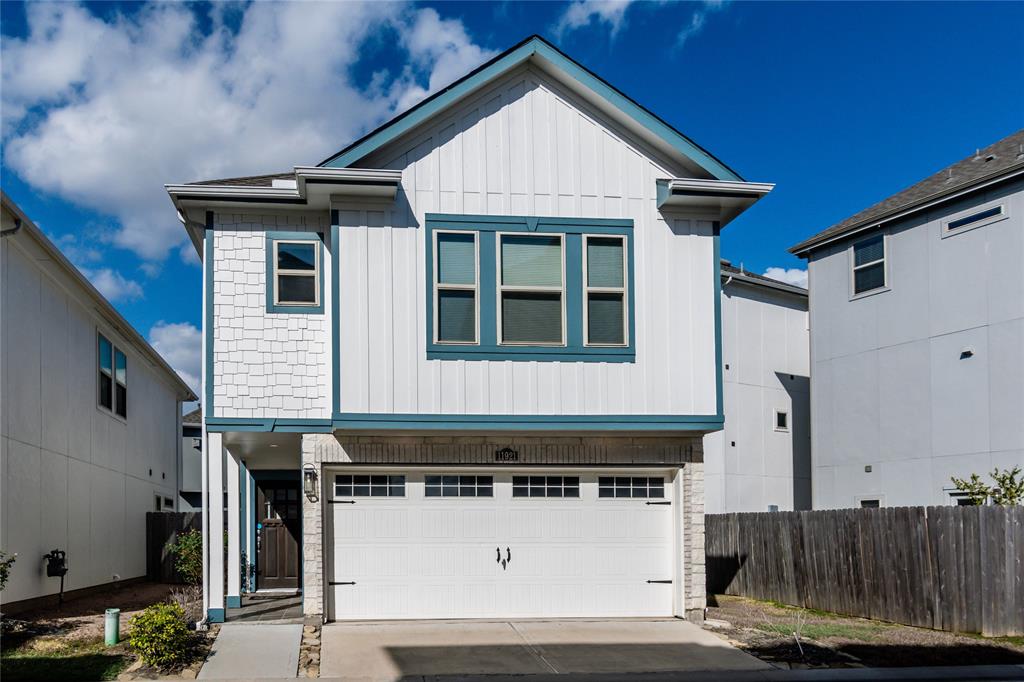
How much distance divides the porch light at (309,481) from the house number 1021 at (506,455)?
256 centimetres

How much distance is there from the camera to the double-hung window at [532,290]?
13.9m

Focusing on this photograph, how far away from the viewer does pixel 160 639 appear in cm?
1086

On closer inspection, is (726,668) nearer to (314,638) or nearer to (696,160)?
(314,638)

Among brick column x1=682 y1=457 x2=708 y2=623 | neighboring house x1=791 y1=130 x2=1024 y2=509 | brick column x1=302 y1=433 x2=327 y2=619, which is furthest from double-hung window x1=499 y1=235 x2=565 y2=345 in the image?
neighboring house x1=791 y1=130 x2=1024 y2=509

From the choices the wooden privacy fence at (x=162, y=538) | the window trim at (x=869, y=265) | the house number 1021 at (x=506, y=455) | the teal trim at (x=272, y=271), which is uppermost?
the window trim at (x=869, y=265)

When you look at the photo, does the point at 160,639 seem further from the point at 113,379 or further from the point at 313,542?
the point at 113,379

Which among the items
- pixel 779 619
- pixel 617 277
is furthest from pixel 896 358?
pixel 617 277

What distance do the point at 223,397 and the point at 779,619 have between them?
28.7 ft

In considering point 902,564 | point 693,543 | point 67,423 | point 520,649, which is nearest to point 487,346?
point 520,649

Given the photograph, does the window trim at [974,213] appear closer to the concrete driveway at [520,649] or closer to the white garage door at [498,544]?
the white garage door at [498,544]

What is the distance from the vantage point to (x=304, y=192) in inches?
535

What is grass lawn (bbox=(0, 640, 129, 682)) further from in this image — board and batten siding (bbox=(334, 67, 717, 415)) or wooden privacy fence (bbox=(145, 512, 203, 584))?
wooden privacy fence (bbox=(145, 512, 203, 584))

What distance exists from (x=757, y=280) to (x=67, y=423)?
16.0 meters

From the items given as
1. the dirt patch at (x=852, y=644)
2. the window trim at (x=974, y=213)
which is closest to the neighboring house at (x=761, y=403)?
the window trim at (x=974, y=213)
